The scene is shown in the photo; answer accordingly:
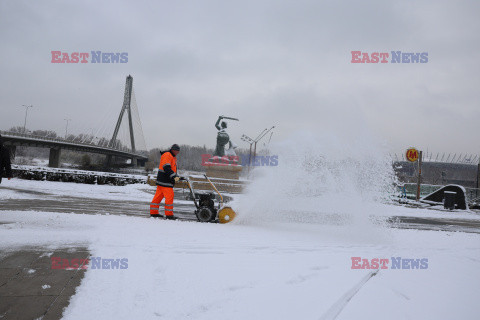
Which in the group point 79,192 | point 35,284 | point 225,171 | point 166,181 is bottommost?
point 79,192

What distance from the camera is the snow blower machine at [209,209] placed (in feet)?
24.7

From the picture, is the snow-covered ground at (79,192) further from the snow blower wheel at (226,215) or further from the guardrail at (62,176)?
the snow blower wheel at (226,215)

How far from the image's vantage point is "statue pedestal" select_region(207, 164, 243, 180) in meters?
22.4

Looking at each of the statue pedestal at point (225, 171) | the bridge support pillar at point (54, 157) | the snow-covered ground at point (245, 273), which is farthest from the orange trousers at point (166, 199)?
the bridge support pillar at point (54, 157)

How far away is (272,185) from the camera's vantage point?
7367 millimetres

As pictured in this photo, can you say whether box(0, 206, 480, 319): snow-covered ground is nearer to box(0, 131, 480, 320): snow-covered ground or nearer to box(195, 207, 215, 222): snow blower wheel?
box(0, 131, 480, 320): snow-covered ground

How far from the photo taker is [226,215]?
7520mm

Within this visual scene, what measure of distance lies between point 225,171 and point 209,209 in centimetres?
1480

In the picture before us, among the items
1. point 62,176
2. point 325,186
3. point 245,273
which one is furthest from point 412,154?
point 62,176

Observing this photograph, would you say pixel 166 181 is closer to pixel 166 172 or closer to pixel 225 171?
pixel 166 172

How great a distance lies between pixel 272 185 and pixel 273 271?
357 centimetres

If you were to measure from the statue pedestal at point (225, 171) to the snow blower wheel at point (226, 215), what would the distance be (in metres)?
14.8

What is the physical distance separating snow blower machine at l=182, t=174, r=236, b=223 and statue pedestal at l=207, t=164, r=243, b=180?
14419 mm

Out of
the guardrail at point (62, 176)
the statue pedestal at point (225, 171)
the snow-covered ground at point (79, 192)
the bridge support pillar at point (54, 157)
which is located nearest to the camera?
the snow-covered ground at point (79, 192)
